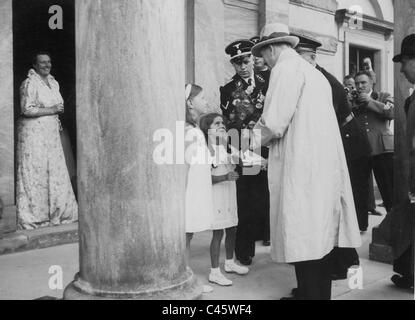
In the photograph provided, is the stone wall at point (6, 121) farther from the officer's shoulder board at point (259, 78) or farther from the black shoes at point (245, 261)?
the officer's shoulder board at point (259, 78)

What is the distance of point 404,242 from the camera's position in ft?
12.6

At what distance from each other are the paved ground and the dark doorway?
197cm

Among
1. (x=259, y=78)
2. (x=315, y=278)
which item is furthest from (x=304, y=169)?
(x=259, y=78)

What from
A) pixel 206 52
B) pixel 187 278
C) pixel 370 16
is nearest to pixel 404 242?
pixel 187 278

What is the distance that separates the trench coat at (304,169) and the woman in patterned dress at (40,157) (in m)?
3.02

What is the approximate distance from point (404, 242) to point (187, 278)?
1.84 m

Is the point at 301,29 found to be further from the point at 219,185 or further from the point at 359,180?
the point at 219,185

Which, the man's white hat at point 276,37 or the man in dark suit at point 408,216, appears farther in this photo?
the man in dark suit at point 408,216

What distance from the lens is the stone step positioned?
16.2 ft

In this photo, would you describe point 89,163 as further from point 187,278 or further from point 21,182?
point 21,182

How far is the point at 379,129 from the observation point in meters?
6.71

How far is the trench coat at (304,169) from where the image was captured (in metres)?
3.15

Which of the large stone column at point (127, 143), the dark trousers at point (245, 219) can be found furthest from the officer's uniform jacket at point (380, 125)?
the large stone column at point (127, 143)

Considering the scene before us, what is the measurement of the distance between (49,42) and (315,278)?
5.18 meters
